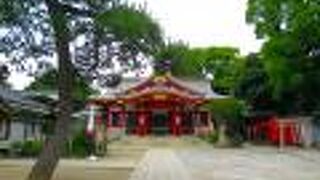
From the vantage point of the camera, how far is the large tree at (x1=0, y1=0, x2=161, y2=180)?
855 inches

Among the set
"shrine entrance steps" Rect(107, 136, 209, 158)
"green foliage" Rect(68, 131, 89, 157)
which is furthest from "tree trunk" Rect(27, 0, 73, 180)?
"shrine entrance steps" Rect(107, 136, 209, 158)

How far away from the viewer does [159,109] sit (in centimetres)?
7944

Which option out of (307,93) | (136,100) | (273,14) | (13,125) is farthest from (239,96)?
(13,125)

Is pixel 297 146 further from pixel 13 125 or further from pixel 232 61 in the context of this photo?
pixel 232 61

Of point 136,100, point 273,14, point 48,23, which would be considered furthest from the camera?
point 136,100

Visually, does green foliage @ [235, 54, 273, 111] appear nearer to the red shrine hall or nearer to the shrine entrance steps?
the red shrine hall

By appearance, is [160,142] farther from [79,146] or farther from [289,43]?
[79,146]

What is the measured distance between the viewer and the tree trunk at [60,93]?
21.7m

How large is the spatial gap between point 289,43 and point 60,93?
36002 mm

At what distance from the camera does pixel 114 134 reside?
77500 millimetres

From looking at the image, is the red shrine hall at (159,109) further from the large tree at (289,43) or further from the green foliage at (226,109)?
the large tree at (289,43)

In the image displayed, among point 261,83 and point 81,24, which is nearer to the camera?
point 81,24

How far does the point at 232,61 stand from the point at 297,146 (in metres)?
39.8

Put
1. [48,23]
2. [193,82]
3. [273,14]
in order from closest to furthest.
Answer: [48,23], [273,14], [193,82]
